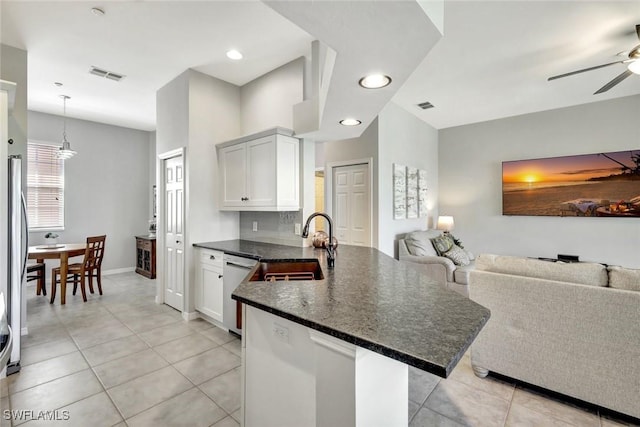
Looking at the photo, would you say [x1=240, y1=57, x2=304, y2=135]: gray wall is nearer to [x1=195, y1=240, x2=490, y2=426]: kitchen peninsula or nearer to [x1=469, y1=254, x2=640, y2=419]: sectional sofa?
[x1=195, y1=240, x2=490, y2=426]: kitchen peninsula

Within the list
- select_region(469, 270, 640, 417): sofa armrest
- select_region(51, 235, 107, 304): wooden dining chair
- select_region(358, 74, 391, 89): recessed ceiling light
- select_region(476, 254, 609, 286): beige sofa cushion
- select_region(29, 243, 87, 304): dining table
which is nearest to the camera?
select_region(358, 74, 391, 89): recessed ceiling light

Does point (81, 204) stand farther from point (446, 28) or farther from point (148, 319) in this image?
point (446, 28)

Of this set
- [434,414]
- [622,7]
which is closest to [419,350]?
[434,414]

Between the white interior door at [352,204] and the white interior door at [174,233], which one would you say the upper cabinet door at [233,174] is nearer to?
the white interior door at [174,233]

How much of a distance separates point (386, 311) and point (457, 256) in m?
3.86

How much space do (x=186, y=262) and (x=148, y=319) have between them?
814 mm

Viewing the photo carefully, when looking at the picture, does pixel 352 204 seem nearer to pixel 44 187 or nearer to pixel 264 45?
pixel 264 45

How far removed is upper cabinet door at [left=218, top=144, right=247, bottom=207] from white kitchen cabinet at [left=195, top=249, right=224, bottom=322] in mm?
685

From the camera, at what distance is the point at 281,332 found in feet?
4.31

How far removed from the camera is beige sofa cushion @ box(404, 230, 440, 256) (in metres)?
4.38

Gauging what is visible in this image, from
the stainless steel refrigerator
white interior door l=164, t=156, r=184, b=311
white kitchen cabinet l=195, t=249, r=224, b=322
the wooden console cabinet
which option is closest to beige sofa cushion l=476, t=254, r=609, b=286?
white kitchen cabinet l=195, t=249, r=224, b=322

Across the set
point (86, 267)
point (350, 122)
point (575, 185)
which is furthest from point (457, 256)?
point (86, 267)

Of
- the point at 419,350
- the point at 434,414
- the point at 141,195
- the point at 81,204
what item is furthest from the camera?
the point at 141,195

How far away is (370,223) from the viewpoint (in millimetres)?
4367
